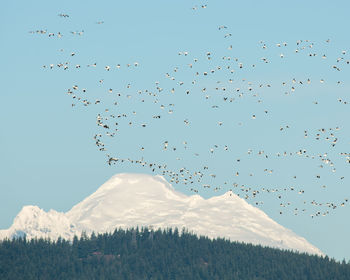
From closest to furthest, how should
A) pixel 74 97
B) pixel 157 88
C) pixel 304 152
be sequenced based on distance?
pixel 74 97 < pixel 157 88 < pixel 304 152

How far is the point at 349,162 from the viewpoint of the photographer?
120m

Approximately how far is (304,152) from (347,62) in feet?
55.7

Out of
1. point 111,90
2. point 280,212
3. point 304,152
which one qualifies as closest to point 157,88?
point 111,90

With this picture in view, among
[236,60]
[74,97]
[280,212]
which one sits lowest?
[280,212]

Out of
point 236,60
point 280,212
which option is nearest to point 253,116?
point 236,60

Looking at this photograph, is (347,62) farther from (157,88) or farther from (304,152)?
(157,88)

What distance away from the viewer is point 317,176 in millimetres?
121938

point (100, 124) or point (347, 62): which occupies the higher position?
point (347, 62)

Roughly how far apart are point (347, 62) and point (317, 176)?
742 inches

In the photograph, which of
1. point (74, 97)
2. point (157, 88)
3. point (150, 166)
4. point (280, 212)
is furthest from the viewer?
point (280, 212)

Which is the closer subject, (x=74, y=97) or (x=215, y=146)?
(x=74, y=97)

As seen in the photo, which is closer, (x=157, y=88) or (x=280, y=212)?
(x=157, y=88)

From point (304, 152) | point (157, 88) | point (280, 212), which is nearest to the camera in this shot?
point (157, 88)

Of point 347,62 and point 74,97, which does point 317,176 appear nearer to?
point 347,62
